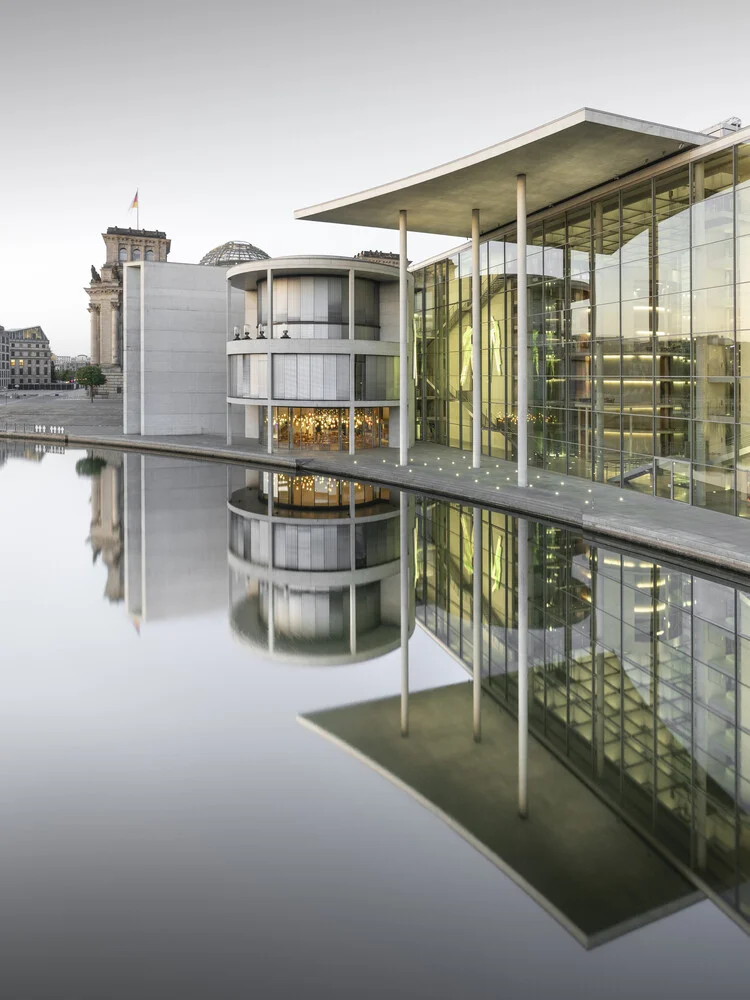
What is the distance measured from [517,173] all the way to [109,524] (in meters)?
16.3

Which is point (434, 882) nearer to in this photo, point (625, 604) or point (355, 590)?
point (625, 604)

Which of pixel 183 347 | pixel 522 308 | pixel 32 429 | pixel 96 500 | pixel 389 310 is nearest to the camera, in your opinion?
pixel 96 500

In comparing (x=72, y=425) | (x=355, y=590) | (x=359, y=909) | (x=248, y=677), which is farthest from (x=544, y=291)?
(x=72, y=425)

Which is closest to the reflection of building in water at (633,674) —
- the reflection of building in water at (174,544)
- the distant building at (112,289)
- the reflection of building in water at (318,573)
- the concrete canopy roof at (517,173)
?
the reflection of building in water at (318,573)

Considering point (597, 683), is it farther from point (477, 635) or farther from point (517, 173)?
point (517, 173)

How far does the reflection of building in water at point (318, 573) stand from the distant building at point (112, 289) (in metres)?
96.9

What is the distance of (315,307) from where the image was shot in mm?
39844

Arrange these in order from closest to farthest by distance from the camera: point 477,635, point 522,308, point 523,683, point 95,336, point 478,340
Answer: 1. point 523,683
2. point 477,635
3. point 522,308
4. point 478,340
5. point 95,336

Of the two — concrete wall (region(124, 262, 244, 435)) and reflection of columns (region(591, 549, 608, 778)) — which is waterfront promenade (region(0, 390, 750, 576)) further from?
reflection of columns (region(591, 549, 608, 778))

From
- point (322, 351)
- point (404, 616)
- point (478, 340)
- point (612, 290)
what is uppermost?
point (612, 290)

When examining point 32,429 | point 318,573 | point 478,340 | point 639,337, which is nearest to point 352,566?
point 318,573

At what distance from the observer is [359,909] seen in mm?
Answer: 5586

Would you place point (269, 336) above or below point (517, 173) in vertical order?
below

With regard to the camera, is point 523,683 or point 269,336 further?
point 269,336
